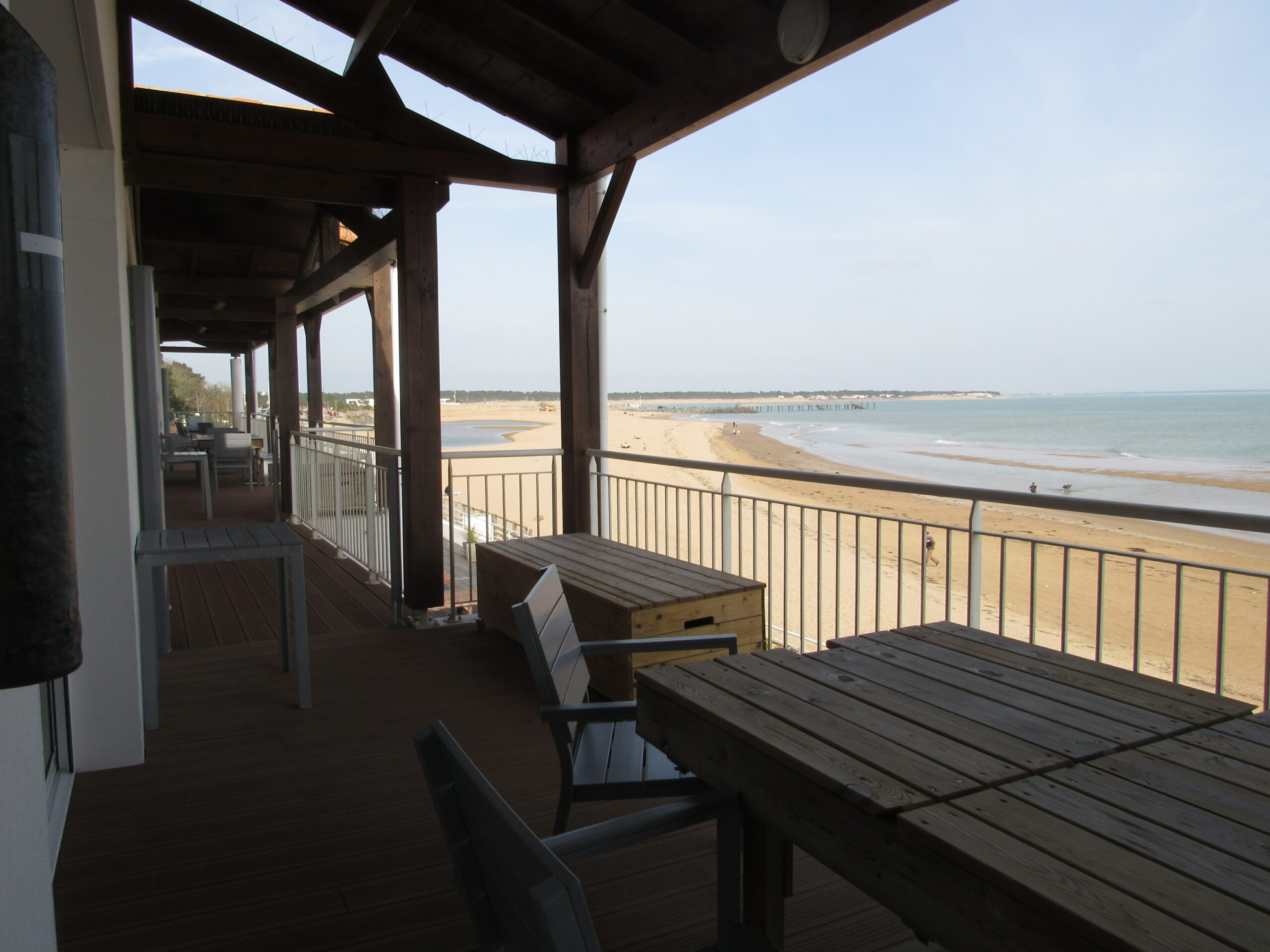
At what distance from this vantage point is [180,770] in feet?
9.19

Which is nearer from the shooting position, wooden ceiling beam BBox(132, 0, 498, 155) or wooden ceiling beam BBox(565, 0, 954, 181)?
wooden ceiling beam BBox(565, 0, 954, 181)

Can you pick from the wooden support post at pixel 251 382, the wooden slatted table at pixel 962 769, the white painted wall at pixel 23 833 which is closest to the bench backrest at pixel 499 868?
the wooden slatted table at pixel 962 769

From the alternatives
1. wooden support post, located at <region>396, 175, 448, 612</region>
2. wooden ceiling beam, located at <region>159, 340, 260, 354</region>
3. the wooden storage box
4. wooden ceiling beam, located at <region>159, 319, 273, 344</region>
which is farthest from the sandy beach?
wooden ceiling beam, located at <region>159, 340, 260, 354</region>

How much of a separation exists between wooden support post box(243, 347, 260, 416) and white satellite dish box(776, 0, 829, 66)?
17182 millimetres

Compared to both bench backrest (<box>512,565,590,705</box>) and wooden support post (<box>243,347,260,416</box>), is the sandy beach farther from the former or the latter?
wooden support post (<box>243,347,260,416</box>)

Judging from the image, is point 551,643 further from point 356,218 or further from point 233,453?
point 233,453

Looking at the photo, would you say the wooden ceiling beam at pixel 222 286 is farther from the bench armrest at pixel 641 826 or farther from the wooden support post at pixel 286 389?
the bench armrest at pixel 641 826

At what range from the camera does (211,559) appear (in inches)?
127

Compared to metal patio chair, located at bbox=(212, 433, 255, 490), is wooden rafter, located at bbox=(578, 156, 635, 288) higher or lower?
higher

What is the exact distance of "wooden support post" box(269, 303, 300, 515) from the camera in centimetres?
871

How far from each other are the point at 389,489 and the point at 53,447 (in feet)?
13.9

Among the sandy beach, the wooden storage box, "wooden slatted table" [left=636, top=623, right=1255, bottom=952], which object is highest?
"wooden slatted table" [left=636, top=623, right=1255, bottom=952]

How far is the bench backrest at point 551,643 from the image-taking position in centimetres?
175

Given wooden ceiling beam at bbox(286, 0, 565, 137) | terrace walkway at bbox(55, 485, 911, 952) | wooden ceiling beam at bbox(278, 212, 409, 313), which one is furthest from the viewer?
wooden ceiling beam at bbox(278, 212, 409, 313)
